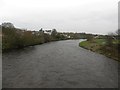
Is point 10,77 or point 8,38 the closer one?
point 10,77

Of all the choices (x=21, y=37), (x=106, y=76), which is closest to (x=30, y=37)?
(x=21, y=37)

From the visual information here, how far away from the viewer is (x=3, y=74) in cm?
2434

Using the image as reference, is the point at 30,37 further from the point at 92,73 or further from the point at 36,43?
the point at 92,73

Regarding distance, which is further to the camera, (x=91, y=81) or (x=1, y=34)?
(x=1, y=34)

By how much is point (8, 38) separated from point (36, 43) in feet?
56.5

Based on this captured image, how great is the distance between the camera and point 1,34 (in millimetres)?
56156

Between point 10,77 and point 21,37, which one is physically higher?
point 21,37

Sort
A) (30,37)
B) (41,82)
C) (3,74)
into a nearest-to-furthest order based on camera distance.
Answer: (41,82), (3,74), (30,37)

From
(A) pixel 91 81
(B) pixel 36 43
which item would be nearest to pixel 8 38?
(B) pixel 36 43

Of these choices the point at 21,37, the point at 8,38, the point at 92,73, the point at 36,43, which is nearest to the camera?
the point at 92,73

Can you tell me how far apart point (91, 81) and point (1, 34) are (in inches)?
1636

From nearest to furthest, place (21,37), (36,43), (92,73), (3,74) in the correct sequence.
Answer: (3,74), (92,73), (21,37), (36,43)

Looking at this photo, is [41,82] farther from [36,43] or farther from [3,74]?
[36,43]

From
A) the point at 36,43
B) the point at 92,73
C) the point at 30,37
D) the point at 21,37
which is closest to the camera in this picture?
the point at 92,73
